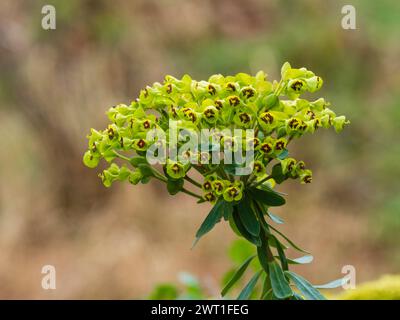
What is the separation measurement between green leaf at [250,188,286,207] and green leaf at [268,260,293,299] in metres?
0.07

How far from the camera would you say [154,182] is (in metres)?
3.14

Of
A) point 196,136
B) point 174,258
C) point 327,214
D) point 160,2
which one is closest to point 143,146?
point 196,136

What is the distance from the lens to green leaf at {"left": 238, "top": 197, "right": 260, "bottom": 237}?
0.71 m

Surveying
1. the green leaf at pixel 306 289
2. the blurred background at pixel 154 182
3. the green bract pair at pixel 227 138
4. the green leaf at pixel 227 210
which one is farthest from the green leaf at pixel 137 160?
the blurred background at pixel 154 182

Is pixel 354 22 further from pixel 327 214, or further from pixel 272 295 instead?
pixel 272 295

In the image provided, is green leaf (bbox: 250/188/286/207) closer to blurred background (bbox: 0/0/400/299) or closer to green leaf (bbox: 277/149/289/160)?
green leaf (bbox: 277/149/289/160)

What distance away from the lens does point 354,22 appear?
3346 mm

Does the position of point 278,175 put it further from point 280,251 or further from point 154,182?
point 154,182

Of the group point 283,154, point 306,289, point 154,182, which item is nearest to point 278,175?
point 283,154

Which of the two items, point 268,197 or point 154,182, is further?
point 154,182

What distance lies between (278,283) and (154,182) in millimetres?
2421

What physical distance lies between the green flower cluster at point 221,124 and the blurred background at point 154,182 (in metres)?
2.18

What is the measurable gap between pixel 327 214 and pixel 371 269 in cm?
32

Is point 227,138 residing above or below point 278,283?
A: above
